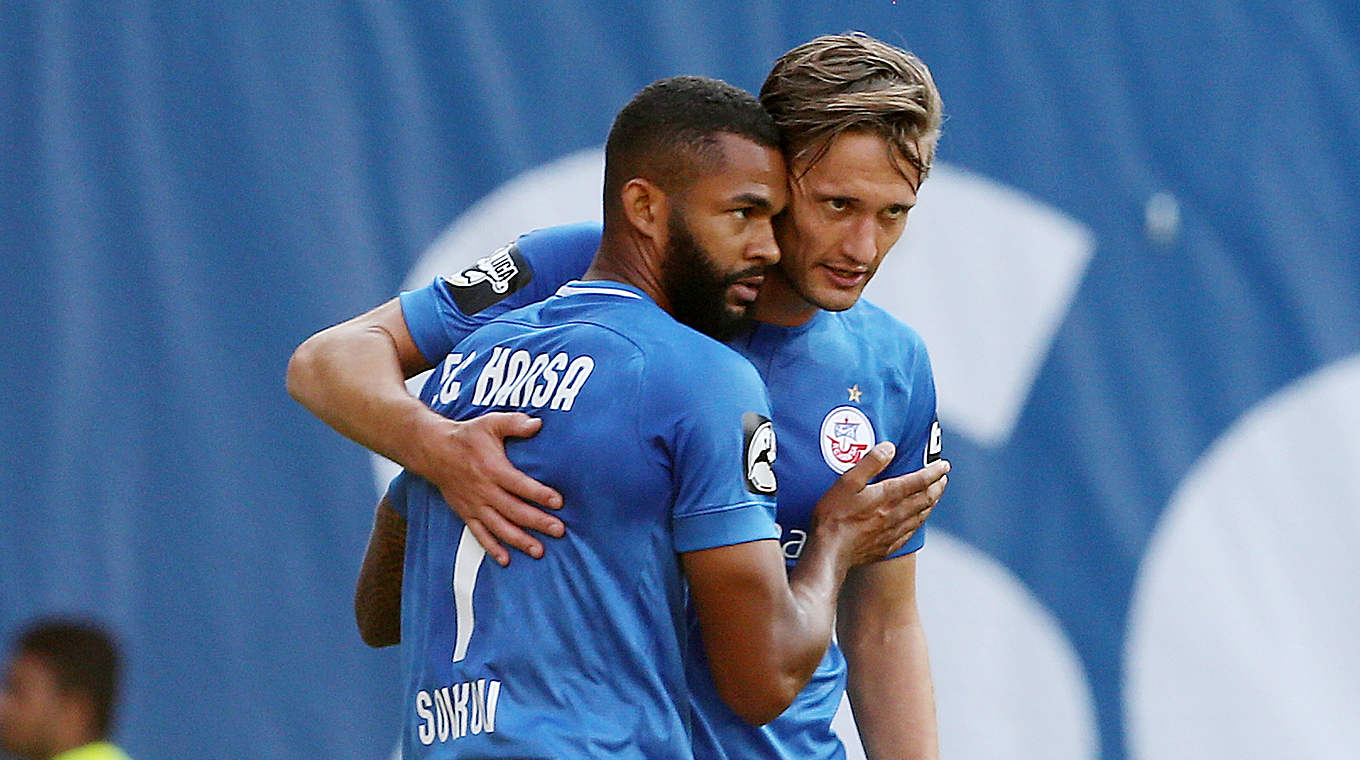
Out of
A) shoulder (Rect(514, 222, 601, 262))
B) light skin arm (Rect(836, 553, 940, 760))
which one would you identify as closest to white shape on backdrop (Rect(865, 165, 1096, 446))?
light skin arm (Rect(836, 553, 940, 760))

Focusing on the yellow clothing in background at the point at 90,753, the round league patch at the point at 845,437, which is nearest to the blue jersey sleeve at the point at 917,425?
the round league patch at the point at 845,437

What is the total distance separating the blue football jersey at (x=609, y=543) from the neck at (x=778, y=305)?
459mm

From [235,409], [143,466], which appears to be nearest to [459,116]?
[235,409]

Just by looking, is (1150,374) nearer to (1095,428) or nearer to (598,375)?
(1095,428)

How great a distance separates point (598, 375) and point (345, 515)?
185cm

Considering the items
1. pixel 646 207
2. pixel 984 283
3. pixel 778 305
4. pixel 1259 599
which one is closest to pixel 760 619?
pixel 646 207

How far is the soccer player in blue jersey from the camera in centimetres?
170

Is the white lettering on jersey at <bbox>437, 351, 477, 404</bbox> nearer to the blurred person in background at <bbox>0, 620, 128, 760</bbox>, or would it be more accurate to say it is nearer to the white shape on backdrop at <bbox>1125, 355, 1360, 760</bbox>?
the blurred person in background at <bbox>0, 620, 128, 760</bbox>

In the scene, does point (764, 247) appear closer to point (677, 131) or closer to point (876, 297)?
point (677, 131)

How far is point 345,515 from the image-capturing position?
11.2 feet

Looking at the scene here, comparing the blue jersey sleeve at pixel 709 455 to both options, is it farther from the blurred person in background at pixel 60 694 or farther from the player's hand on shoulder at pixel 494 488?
the blurred person in background at pixel 60 694

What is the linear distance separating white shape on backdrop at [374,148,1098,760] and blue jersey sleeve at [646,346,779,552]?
1850mm

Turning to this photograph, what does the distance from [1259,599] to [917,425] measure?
174cm

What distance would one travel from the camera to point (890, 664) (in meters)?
2.42
